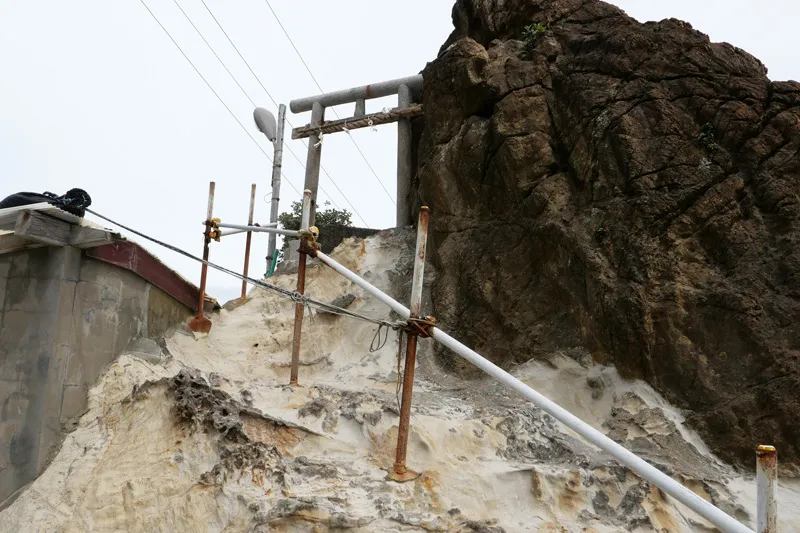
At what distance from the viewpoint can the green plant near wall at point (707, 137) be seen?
788cm

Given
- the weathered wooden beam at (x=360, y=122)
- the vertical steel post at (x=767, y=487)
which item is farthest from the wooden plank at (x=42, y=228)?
the weathered wooden beam at (x=360, y=122)

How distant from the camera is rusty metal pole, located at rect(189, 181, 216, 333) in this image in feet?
29.7

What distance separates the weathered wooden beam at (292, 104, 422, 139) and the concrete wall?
6.80m

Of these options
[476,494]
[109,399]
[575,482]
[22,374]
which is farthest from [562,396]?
[22,374]

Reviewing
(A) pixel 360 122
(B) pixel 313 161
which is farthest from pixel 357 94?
(B) pixel 313 161

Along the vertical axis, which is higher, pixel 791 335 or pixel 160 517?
pixel 791 335

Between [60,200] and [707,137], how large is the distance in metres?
7.95

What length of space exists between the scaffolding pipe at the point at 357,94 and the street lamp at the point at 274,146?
1.70 metres

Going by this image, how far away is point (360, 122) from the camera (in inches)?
499

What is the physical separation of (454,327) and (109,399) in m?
4.85

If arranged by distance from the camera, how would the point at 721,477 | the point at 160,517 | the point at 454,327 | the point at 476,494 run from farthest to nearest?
the point at 454,327 → the point at 721,477 → the point at 476,494 → the point at 160,517

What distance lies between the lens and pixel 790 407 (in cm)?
643

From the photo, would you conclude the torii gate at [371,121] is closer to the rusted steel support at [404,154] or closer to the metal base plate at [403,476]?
the rusted steel support at [404,154]

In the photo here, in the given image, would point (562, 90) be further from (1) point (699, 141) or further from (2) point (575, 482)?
(2) point (575, 482)
